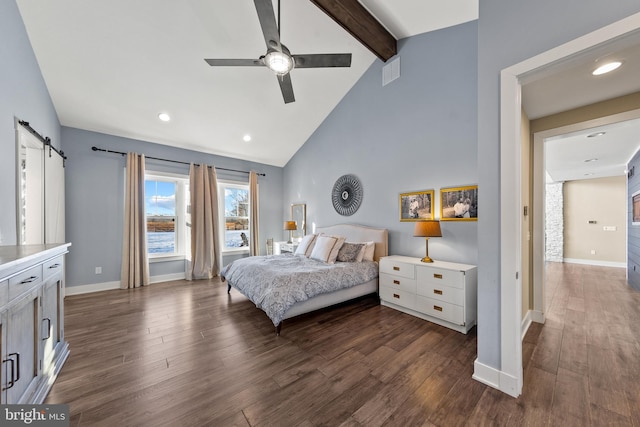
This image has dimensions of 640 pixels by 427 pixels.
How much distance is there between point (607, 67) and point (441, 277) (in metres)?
2.19

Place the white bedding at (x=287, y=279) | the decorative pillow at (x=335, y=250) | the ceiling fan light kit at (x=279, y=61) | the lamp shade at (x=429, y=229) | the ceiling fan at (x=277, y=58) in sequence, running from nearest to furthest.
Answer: the ceiling fan at (x=277, y=58) → the ceiling fan light kit at (x=279, y=61) → the white bedding at (x=287, y=279) → the lamp shade at (x=429, y=229) → the decorative pillow at (x=335, y=250)

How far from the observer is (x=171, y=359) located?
2092mm

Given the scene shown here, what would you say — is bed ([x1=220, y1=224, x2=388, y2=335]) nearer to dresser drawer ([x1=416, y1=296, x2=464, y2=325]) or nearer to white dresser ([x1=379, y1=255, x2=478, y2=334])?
white dresser ([x1=379, y1=255, x2=478, y2=334])

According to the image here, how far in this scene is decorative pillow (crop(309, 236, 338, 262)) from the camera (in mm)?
3650

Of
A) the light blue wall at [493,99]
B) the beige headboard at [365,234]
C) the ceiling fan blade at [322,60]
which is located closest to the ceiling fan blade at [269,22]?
the ceiling fan blade at [322,60]

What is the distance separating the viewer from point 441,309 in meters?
2.69

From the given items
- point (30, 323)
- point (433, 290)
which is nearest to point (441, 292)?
point (433, 290)

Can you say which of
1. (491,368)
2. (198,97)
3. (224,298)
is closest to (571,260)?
(491,368)

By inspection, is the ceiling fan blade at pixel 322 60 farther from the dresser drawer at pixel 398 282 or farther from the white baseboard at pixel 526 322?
the white baseboard at pixel 526 322

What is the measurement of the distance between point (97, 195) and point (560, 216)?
11209 millimetres

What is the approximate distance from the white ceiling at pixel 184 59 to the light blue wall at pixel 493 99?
4.77ft

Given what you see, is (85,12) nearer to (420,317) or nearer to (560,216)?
(420,317)

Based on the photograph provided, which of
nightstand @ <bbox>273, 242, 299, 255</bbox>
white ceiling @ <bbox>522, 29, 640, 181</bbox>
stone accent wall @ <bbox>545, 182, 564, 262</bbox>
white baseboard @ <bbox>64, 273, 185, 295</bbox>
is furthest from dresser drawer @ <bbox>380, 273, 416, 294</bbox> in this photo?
stone accent wall @ <bbox>545, 182, 564, 262</bbox>

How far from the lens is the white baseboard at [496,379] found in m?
1.62
